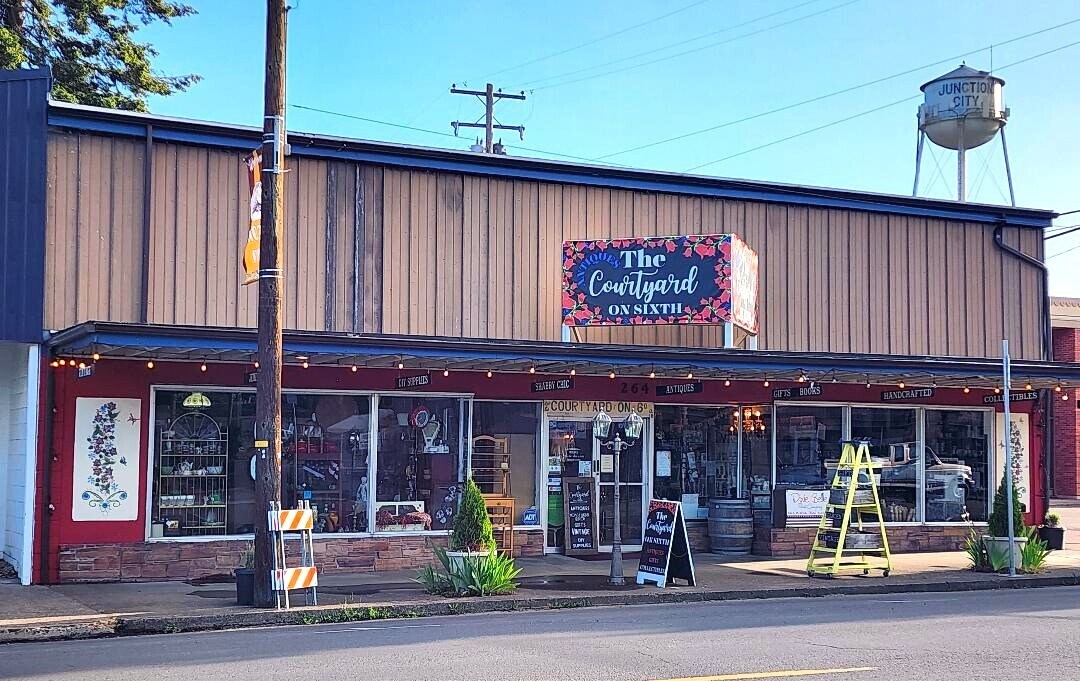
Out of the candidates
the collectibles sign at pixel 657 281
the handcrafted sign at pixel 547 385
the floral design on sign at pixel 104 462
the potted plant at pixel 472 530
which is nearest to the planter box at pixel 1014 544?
the collectibles sign at pixel 657 281

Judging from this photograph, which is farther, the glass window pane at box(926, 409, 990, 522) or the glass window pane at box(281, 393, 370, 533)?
the glass window pane at box(926, 409, 990, 522)

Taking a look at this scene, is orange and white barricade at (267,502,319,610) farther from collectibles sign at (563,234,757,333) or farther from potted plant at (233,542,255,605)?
collectibles sign at (563,234,757,333)

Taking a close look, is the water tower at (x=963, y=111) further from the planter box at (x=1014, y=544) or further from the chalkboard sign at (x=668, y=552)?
the chalkboard sign at (x=668, y=552)

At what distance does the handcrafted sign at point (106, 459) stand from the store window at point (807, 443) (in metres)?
11.0

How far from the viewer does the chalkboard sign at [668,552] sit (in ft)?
53.4

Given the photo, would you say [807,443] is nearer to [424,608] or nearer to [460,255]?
[460,255]

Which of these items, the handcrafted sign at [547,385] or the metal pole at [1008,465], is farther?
the handcrafted sign at [547,385]

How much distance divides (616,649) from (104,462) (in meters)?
8.71

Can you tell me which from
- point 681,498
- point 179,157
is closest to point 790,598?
point 681,498

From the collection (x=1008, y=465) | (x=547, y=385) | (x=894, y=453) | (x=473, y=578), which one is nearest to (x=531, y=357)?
(x=547, y=385)

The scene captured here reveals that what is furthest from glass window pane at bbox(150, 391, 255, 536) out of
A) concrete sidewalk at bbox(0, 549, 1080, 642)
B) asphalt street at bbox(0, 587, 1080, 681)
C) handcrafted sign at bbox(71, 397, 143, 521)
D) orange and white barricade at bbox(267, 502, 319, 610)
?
asphalt street at bbox(0, 587, 1080, 681)

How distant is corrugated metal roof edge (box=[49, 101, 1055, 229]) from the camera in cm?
1737

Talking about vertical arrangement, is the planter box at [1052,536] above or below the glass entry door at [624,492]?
below

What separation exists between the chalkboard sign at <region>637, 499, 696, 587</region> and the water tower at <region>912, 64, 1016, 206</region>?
1902cm
